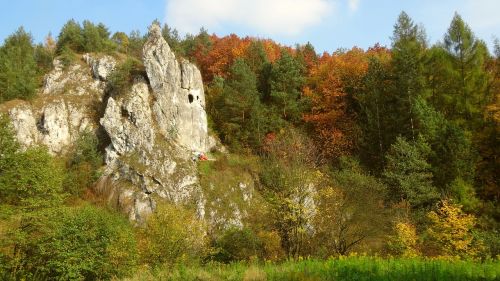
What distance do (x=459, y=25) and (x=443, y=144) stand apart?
10.8 meters

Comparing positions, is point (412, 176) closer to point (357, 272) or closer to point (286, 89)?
point (286, 89)

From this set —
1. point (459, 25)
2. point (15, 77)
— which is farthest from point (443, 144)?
point (15, 77)

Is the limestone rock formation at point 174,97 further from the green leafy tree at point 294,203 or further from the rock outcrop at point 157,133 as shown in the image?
the green leafy tree at point 294,203

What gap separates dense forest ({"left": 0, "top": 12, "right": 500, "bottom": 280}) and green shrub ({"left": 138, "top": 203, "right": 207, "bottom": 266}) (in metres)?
0.09

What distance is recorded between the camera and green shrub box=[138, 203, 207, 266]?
73.7 ft

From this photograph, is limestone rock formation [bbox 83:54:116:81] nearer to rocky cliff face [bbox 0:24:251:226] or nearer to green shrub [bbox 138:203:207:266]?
rocky cliff face [bbox 0:24:251:226]

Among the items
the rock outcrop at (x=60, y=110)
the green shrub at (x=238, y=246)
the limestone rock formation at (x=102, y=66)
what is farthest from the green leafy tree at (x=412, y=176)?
the limestone rock formation at (x=102, y=66)

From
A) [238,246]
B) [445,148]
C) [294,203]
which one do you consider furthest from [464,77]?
[238,246]

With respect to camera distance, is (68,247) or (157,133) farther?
(157,133)

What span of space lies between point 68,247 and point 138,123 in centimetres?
1788

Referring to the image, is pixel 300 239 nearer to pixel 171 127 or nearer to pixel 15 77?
pixel 171 127

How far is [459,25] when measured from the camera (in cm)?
3325

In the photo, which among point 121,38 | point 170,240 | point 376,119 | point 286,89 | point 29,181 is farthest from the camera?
point 121,38

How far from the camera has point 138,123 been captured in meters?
36.8
